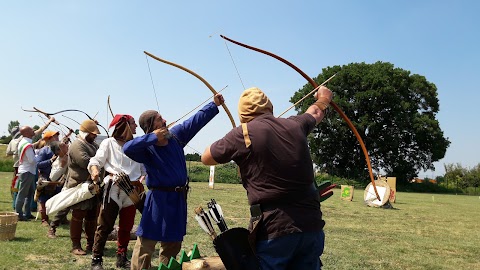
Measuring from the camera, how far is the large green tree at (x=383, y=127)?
4141cm

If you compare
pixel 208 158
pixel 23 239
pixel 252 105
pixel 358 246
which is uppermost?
pixel 252 105

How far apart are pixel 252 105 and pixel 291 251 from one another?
0.94 m

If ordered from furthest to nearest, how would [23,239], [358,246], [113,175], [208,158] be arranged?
[358,246]
[23,239]
[113,175]
[208,158]

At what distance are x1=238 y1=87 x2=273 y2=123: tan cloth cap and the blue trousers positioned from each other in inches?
31.4

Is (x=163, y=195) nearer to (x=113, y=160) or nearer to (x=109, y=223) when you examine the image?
(x=113, y=160)

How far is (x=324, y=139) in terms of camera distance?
4291 centimetres

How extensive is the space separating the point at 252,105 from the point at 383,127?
1634 inches

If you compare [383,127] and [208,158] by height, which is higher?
[383,127]

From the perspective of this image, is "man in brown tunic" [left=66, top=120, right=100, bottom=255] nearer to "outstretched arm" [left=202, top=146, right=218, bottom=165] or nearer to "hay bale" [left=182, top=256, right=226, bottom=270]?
A: "hay bale" [left=182, top=256, right=226, bottom=270]

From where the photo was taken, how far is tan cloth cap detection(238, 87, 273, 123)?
2850 millimetres

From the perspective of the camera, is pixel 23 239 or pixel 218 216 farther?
pixel 23 239

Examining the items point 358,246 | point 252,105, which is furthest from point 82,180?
point 358,246

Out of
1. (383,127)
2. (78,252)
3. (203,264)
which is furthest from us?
(383,127)

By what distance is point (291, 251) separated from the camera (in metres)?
2.62
